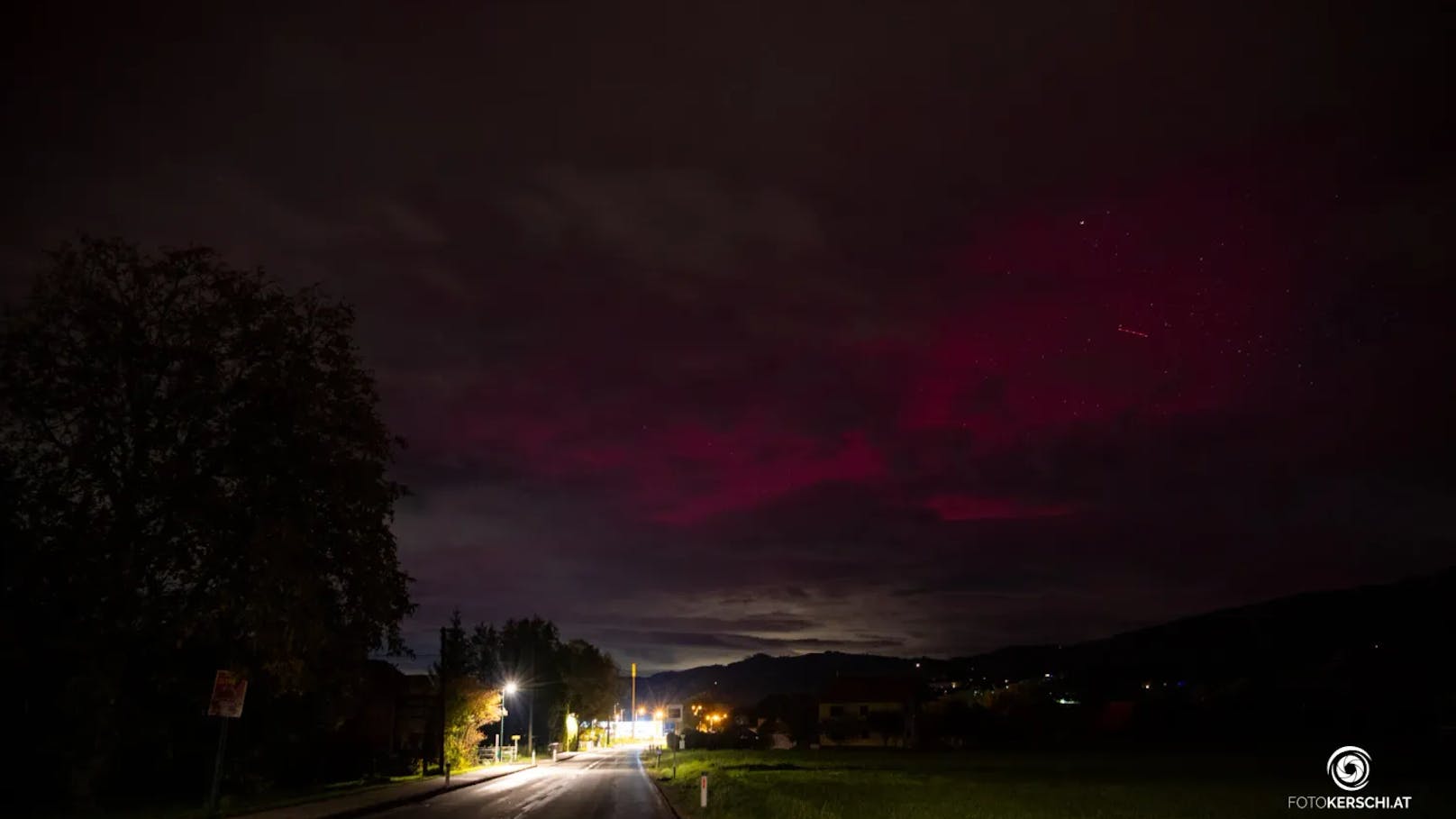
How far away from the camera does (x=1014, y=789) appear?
118 ft

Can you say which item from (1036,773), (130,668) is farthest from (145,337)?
(1036,773)

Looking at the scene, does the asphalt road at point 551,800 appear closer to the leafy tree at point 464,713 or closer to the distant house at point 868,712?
the leafy tree at point 464,713

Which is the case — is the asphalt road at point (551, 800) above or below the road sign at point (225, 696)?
below

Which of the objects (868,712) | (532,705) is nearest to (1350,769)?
(868,712)

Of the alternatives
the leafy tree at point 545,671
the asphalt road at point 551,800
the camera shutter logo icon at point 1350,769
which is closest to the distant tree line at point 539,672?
the leafy tree at point 545,671

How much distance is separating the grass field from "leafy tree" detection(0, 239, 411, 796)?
42.8 feet

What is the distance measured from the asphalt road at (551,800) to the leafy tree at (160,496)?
5.64 metres

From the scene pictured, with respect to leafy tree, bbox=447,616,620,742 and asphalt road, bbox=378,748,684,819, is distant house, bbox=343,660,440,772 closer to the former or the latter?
asphalt road, bbox=378,748,684,819

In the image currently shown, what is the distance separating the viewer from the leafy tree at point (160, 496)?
27219 mm

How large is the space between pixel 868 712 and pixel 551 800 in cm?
8929

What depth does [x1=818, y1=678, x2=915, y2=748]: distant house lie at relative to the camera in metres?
106

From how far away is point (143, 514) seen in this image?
28578mm

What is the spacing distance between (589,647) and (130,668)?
10957 centimetres

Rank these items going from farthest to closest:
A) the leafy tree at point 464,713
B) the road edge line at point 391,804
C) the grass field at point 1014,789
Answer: the leafy tree at point 464,713 → the road edge line at point 391,804 → the grass field at point 1014,789
